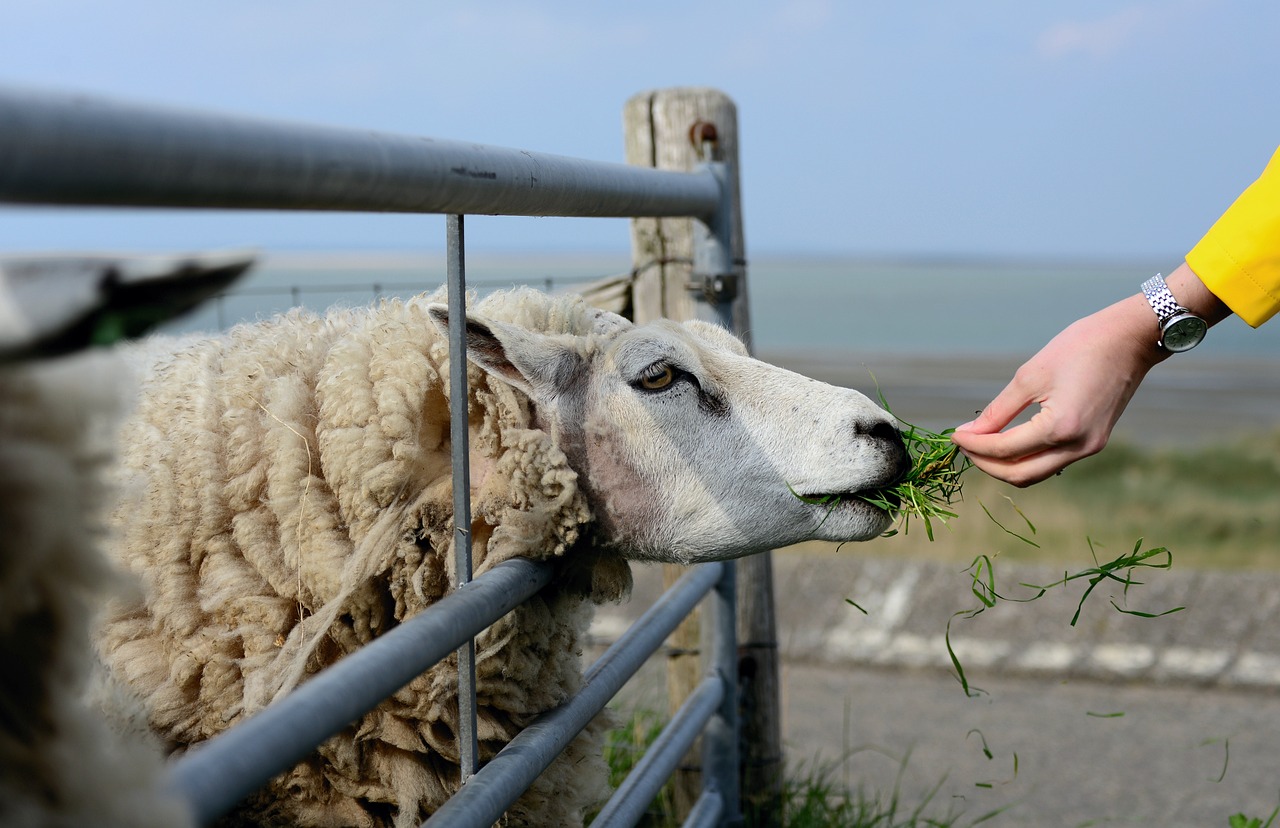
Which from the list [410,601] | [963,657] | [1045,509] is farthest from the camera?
[1045,509]

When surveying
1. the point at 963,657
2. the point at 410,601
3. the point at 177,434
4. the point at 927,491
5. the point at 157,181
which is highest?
the point at 157,181

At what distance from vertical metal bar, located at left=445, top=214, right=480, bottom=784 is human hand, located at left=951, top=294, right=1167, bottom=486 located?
35.4 inches

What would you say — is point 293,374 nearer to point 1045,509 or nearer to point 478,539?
point 478,539

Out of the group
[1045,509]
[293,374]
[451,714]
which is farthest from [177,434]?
[1045,509]

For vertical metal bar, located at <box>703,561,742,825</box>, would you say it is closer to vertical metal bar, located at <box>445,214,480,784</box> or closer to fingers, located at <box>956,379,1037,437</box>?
fingers, located at <box>956,379,1037,437</box>

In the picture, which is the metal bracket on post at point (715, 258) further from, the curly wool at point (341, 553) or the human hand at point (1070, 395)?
the human hand at point (1070, 395)

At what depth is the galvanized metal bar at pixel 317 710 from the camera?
3.13 ft

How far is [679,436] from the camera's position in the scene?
2146mm

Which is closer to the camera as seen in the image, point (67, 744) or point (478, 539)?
point (67, 744)

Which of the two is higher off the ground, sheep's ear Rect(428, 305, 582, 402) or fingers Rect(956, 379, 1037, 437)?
sheep's ear Rect(428, 305, 582, 402)

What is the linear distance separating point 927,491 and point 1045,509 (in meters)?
6.25

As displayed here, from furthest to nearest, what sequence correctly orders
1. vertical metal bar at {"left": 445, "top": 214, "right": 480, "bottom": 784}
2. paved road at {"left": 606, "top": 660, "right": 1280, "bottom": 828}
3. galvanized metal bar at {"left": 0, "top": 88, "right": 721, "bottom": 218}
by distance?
1. paved road at {"left": 606, "top": 660, "right": 1280, "bottom": 828}
2. vertical metal bar at {"left": 445, "top": 214, "right": 480, "bottom": 784}
3. galvanized metal bar at {"left": 0, "top": 88, "right": 721, "bottom": 218}

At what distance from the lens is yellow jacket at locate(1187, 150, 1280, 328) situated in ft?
6.11

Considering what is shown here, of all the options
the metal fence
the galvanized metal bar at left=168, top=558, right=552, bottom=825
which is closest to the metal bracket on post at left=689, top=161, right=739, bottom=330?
the metal fence
